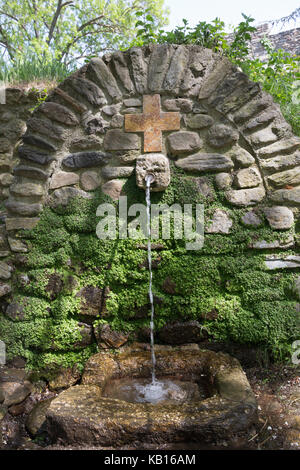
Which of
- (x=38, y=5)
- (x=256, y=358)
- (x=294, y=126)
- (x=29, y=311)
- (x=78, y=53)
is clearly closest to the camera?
(x=256, y=358)

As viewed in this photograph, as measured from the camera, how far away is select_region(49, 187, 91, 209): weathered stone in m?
2.60

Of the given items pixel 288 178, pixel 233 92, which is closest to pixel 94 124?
pixel 233 92

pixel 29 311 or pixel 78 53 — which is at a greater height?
Result: pixel 78 53

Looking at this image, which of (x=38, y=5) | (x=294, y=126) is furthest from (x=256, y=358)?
(x=38, y=5)

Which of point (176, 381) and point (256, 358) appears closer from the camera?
point (176, 381)

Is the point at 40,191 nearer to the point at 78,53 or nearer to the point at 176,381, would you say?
the point at 176,381

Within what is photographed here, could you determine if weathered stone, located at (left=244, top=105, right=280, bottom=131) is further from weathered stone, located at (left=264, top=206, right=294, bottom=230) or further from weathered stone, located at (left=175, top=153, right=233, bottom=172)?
weathered stone, located at (left=264, top=206, right=294, bottom=230)

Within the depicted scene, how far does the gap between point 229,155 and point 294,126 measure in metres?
0.82

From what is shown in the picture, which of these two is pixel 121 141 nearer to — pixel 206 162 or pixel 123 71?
pixel 123 71

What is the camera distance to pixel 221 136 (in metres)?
2.48

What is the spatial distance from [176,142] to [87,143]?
2.34 ft

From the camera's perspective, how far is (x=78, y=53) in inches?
504

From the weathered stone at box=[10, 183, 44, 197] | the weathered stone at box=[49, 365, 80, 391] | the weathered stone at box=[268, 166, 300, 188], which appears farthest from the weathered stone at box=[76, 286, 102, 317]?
the weathered stone at box=[268, 166, 300, 188]

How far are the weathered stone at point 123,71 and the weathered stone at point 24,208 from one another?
1176 mm
